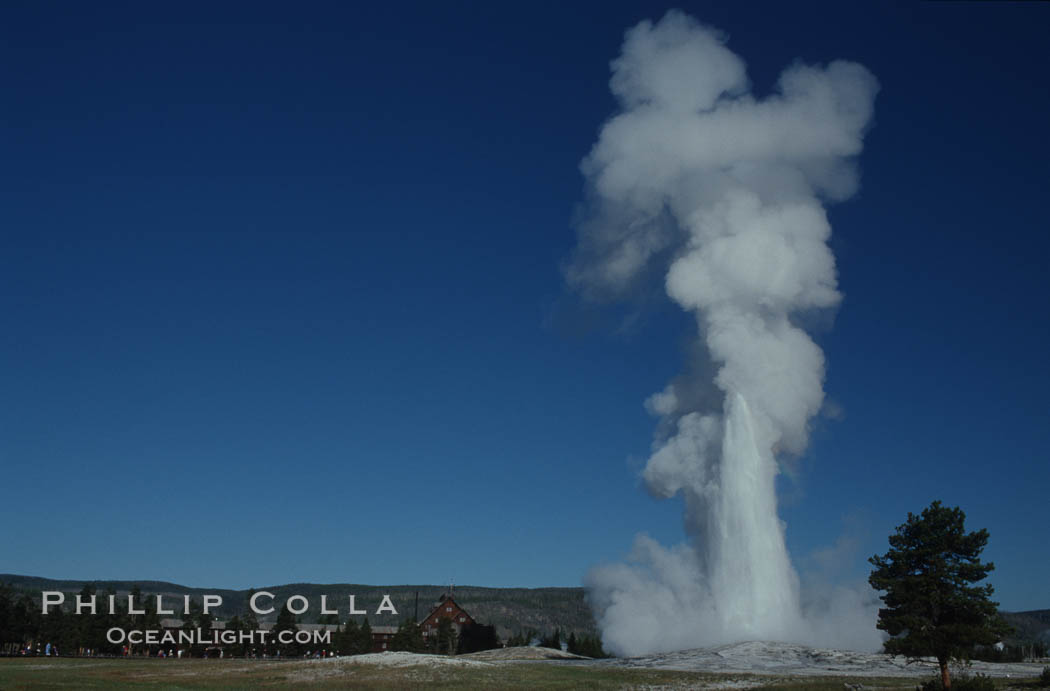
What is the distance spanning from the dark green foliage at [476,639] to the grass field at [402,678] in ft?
240

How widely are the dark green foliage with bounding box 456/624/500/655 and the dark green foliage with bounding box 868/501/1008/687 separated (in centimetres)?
11264

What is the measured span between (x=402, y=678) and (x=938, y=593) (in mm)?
37278

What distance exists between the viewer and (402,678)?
6212 cm

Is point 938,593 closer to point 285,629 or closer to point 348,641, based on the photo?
point 348,641

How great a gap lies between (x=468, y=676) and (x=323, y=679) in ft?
33.7

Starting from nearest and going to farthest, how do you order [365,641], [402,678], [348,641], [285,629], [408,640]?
[402,678], [348,641], [408,640], [365,641], [285,629]

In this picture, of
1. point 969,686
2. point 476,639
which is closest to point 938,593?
point 969,686

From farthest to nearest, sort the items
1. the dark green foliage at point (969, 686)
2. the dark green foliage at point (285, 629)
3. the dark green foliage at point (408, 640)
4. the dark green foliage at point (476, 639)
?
the dark green foliage at point (476, 639) → the dark green foliage at point (285, 629) → the dark green foliage at point (408, 640) → the dark green foliage at point (969, 686)

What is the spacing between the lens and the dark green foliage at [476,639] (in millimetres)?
146125

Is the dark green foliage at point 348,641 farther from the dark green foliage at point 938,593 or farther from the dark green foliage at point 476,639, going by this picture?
the dark green foliage at point 938,593

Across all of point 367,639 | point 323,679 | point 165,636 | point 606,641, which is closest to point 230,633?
point 165,636

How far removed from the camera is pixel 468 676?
63125mm

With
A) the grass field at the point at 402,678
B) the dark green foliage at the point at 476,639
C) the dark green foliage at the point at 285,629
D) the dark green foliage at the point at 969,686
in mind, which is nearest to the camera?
the dark green foliage at the point at 969,686

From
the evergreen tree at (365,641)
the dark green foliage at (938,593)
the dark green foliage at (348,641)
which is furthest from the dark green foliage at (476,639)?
the dark green foliage at (938,593)
